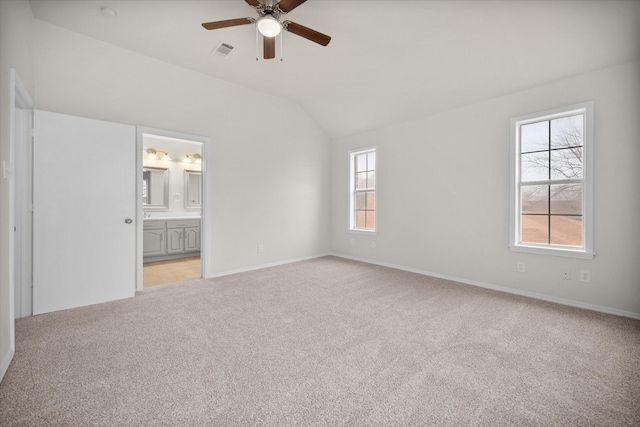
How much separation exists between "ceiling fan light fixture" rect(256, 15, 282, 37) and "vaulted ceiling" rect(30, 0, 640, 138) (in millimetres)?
526

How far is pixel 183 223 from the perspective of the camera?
18.4 feet

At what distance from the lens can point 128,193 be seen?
10.6ft

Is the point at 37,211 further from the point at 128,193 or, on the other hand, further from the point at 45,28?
the point at 45,28

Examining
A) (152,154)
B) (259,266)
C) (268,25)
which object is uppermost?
(268,25)

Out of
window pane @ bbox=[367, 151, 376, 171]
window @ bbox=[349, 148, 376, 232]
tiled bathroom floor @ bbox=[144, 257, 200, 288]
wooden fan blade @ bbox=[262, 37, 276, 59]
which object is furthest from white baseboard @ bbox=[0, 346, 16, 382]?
window pane @ bbox=[367, 151, 376, 171]

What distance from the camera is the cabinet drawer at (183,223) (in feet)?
17.9

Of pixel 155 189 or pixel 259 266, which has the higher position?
pixel 155 189

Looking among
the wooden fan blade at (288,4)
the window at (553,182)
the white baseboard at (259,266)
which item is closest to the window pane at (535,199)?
the window at (553,182)

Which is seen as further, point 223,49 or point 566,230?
point 223,49

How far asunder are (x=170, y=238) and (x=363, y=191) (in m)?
3.90

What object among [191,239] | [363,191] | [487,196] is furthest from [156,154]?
[487,196]

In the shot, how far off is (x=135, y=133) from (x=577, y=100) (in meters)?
5.02

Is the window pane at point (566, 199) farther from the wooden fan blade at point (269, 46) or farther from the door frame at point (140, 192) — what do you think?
the door frame at point (140, 192)

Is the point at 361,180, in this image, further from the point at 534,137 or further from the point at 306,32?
the point at 306,32
